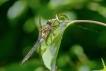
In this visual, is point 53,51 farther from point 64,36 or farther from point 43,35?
point 64,36

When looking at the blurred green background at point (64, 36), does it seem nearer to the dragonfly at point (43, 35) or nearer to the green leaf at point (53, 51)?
the dragonfly at point (43, 35)

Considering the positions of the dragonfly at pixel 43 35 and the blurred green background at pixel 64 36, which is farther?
the blurred green background at pixel 64 36

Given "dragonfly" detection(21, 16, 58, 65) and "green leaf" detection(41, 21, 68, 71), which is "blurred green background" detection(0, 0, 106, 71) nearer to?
"dragonfly" detection(21, 16, 58, 65)

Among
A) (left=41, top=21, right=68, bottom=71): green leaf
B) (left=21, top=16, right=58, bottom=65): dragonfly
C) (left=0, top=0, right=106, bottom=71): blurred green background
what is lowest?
(left=0, top=0, right=106, bottom=71): blurred green background

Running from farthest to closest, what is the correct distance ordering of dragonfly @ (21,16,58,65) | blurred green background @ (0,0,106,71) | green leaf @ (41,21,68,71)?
blurred green background @ (0,0,106,71), dragonfly @ (21,16,58,65), green leaf @ (41,21,68,71)

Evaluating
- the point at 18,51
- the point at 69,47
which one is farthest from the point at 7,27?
the point at 69,47

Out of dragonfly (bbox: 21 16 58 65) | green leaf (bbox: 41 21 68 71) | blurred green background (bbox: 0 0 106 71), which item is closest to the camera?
green leaf (bbox: 41 21 68 71)

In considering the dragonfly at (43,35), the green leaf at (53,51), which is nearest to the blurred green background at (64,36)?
the dragonfly at (43,35)

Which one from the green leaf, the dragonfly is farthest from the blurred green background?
the green leaf
